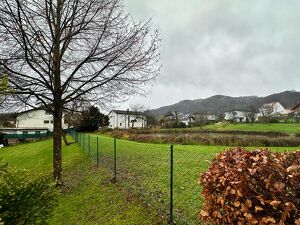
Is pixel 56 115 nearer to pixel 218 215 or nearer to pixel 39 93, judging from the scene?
pixel 39 93

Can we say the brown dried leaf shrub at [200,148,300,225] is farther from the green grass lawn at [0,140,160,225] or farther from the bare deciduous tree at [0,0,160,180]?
the bare deciduous tree at [0,0,160,180]

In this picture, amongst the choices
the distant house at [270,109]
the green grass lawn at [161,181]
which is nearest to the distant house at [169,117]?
the distant house at [270,109]

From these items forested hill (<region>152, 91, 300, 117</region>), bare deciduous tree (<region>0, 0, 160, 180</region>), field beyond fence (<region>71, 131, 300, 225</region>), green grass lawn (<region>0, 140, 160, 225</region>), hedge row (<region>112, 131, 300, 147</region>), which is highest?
forested hill (<region>152, 91, 300, 117</region>)

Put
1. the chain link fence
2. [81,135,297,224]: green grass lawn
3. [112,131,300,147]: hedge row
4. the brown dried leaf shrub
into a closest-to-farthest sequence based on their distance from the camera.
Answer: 1. the brown dried leaf shrub
2. the chain link fence
3. [81,135,297,224]: green grass lawn
4. [112,131,300,147]: hedge row

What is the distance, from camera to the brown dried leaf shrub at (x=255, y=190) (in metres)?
2.60

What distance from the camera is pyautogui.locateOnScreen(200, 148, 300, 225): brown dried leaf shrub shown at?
260 cm

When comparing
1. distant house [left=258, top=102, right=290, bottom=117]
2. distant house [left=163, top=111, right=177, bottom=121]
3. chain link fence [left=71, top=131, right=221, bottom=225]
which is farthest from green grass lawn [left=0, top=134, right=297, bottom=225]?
distant house [left=163, top=111, right=177, bottom=121]

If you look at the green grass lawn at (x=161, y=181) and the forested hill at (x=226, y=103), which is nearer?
the green grass lawn at (x=161, y=181)

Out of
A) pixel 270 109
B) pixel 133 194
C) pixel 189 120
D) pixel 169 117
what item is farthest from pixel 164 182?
pixel 189 120

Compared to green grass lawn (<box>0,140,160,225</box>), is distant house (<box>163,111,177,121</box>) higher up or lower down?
higher up

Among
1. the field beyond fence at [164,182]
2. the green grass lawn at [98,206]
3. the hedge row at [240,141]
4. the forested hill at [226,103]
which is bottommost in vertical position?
the green grass lawn at [98,206]

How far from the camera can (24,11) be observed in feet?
28.1

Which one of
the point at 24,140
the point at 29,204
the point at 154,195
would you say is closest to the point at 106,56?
the point at 154,195

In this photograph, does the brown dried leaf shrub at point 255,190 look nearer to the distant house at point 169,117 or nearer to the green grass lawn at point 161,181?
the green grass lawn at point 161,181
